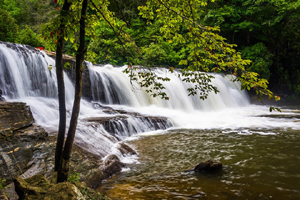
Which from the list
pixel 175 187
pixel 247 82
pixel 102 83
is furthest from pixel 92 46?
pixel 247 82

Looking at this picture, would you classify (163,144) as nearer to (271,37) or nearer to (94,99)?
(94,99)

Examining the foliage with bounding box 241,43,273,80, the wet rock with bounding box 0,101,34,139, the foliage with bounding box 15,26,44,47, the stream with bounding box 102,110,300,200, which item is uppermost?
the foliage with bounding box 15,26,44,47

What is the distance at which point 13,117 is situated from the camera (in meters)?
5.09

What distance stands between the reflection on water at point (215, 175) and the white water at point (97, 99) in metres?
1.32

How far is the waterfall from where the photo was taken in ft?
23.3

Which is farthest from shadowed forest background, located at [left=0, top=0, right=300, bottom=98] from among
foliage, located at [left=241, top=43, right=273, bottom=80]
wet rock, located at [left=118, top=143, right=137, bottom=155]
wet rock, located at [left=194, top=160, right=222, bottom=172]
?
wet rock, located at [left=194, top=160, right=222, bottom=172]

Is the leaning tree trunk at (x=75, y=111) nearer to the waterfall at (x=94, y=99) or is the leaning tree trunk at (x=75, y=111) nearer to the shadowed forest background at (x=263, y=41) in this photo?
the waterfall at (x=94, y=99)

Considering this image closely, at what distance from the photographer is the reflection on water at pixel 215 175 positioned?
364 cm

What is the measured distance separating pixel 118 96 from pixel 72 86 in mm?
2617

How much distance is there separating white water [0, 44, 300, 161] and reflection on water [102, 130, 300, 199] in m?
1.32

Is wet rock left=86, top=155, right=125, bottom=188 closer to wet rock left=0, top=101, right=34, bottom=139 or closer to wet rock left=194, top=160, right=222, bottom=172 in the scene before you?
wet rock left=194, top=160, right=222, bottom=172

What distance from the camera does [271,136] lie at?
7.53 metres

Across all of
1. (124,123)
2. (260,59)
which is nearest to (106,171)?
(124,123)

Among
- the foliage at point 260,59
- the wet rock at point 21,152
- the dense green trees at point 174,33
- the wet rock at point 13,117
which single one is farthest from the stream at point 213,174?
the foliage at point 260,59
